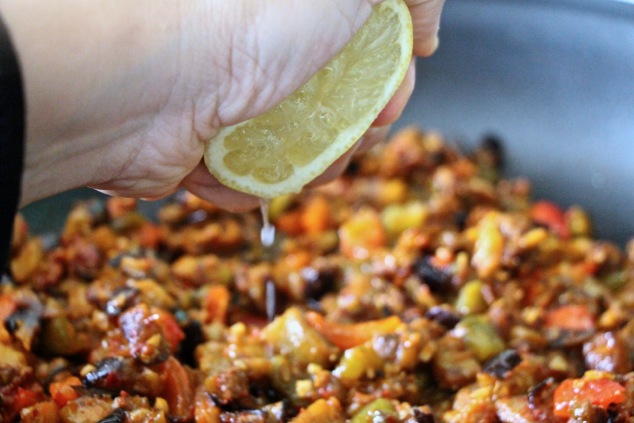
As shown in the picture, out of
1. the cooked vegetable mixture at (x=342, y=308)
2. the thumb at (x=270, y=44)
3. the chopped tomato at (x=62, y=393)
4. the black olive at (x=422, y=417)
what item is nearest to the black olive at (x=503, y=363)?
the cooked vegetable mixture at (x=342, y=308)

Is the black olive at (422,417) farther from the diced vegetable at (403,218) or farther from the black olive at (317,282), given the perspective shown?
the diced vegetable at (403,218)

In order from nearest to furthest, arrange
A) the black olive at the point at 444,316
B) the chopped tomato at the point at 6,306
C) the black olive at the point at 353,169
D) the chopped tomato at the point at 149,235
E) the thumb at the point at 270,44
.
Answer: the thumb at the point at 270,44 < the chopped tomato at the point at 6,306 < the black olive at the point at 444,316 < the chopped tomato at the point at 149,235 < the black olive at the point at 353,169

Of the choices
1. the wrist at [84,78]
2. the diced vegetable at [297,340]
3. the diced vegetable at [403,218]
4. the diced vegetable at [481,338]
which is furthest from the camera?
the diced vegetable at [403,218]

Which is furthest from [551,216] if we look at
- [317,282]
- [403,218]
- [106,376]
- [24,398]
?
[24,398]

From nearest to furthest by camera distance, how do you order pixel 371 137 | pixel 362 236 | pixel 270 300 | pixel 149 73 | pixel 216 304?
pixel 149 73 → pixel 371 137 → pixel 216 304 → pixel 270 300 → pixel 362 236

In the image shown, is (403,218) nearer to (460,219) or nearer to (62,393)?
(460,219)

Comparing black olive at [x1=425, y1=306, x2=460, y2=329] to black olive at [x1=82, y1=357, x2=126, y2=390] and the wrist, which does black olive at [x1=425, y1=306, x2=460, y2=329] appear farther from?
the wrist

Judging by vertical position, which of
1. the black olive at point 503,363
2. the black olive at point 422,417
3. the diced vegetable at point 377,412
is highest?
the black olive at point 422,417

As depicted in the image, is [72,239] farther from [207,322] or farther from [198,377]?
[198,377]

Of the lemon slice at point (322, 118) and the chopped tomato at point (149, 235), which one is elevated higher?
the lemon slice at point (322, 118)
